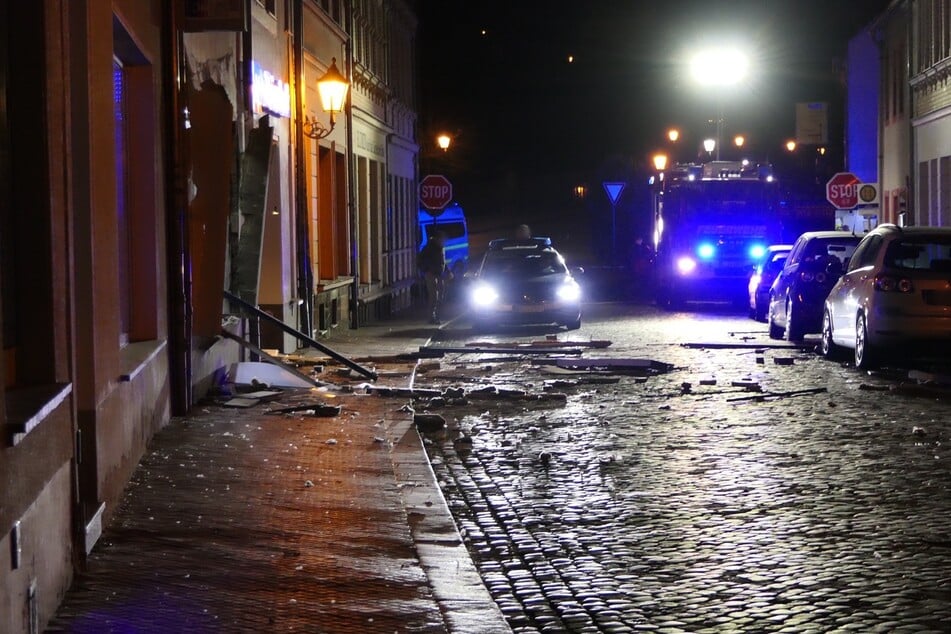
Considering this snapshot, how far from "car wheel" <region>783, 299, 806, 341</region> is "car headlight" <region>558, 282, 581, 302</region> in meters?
4.48

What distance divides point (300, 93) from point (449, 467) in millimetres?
12777

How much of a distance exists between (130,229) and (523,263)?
645 inches

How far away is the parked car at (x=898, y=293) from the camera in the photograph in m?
17.4

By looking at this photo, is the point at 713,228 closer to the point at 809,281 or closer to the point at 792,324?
the point at 792,324

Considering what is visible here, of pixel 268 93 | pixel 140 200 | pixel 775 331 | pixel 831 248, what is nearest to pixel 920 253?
pixel 831 248

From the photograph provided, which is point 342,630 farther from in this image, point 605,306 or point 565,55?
point 565,55

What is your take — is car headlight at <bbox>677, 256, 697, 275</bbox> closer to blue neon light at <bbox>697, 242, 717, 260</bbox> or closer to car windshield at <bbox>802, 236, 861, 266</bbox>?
blue neon light at <bbox>697, 242, 717, 260</bbox>

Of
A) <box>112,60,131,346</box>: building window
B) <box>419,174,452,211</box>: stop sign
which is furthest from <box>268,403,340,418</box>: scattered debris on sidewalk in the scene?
<box>419,174,452,211</box>: stop sign

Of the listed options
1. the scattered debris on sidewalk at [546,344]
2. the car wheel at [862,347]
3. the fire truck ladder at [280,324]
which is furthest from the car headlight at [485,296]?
the car wheel at [862,347]

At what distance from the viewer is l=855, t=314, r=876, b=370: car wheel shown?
59.7ft

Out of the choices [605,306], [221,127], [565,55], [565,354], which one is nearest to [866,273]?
[565,354]

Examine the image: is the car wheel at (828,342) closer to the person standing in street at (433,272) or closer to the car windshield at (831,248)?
the car windshield at (831,248)

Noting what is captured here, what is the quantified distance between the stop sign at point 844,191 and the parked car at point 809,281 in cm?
1281

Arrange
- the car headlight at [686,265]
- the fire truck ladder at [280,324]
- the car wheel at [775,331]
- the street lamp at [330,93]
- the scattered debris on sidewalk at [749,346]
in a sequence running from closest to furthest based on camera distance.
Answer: the fire truck ladder at [280,324], the scattered debris on sidewalk at [749,346], the street lamp at [330,93], the car wheel at [775,331], the car headlight at [686,265]
